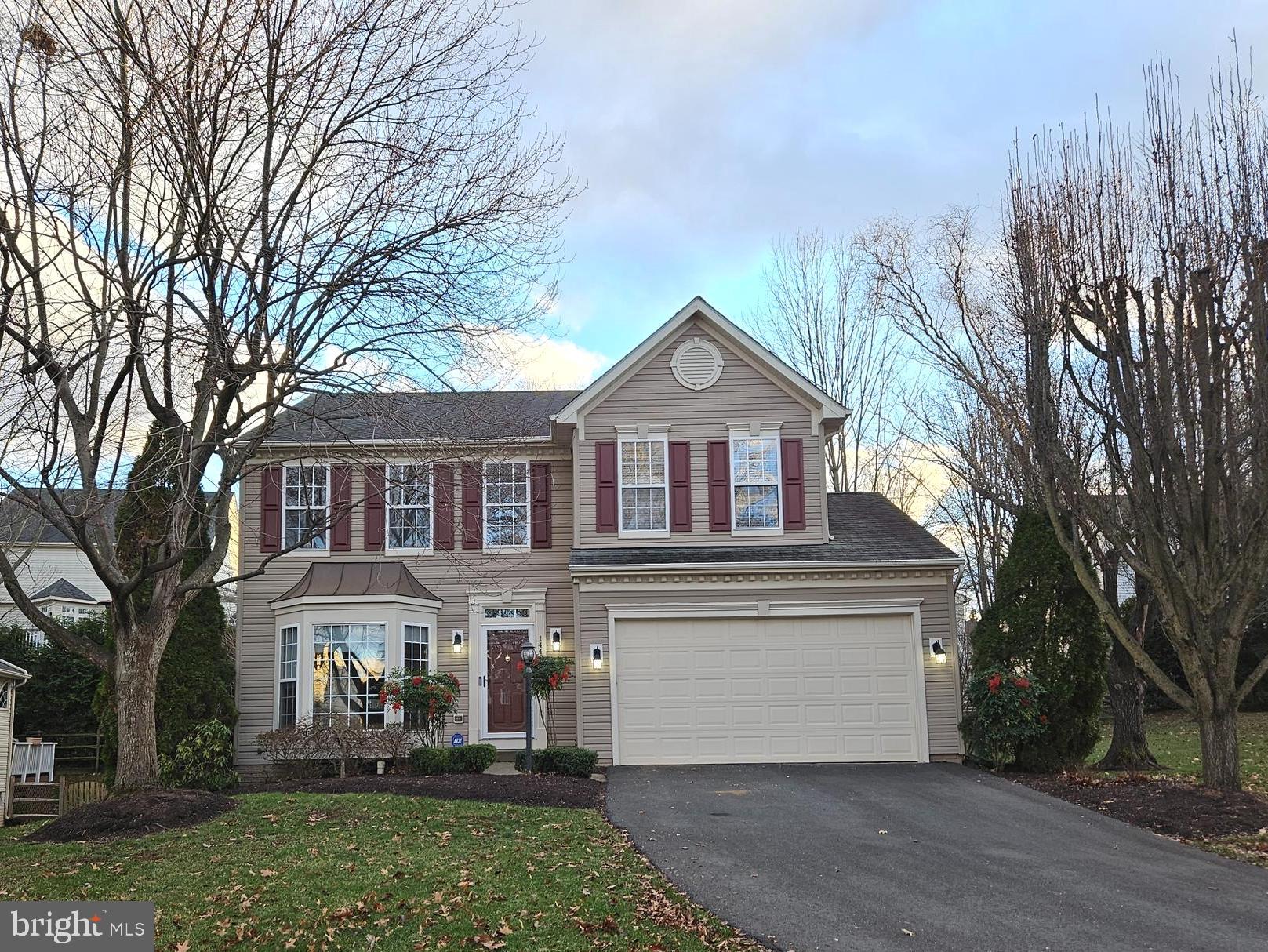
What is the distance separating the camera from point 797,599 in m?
16.2

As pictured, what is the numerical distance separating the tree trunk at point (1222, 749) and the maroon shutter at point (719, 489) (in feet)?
24.8

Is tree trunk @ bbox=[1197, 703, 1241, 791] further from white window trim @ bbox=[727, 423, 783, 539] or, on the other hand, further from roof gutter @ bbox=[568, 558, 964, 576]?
white window trim @ bbox=[727, 423, 783, 539]

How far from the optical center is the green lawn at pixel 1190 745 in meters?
15.4

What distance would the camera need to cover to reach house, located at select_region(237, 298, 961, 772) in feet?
52.4

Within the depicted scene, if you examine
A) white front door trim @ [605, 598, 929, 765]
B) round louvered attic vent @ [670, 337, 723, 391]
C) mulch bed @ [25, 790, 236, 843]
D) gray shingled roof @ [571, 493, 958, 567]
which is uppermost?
round louvered attic vent @ [670, 337, 723, 391]

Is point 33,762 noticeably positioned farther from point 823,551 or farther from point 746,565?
point 823,551

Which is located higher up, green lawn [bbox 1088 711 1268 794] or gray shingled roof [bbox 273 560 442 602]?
gray shingled roof [bbox 273 560 442 602]

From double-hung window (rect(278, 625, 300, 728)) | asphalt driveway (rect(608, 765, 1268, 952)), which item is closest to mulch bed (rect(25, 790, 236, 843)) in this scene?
asphalt driveway (rect(608, 765, 1268, 952))

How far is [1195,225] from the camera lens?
1189 cm

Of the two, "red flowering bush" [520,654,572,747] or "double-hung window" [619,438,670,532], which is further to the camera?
"double-hung window" [619,438,670,532]

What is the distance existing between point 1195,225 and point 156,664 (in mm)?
12964

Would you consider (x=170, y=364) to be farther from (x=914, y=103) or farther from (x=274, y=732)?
(x=914, y=103)

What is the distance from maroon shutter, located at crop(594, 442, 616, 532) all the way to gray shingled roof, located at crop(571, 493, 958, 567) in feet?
1.61

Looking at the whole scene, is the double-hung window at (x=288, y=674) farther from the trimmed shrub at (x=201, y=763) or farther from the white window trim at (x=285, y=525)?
the trimmed shrub at (x=201, y=763)
